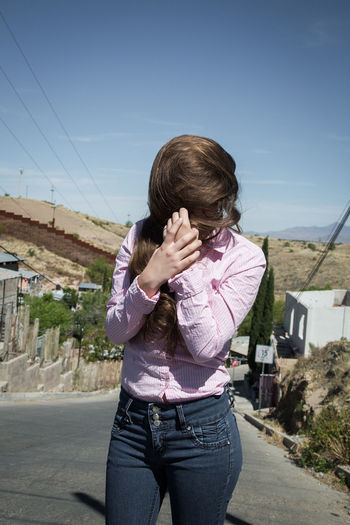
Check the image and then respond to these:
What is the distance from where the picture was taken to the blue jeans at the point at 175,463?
1521 mm

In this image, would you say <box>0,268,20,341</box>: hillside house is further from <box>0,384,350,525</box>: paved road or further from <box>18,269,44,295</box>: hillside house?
<box>0,384,350,525</box>: paved road

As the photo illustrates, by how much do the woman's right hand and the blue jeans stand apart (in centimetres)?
40

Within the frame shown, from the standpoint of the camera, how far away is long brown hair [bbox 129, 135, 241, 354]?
5.25 feet

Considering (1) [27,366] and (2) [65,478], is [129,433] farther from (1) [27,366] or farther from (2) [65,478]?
(1) [27,366]

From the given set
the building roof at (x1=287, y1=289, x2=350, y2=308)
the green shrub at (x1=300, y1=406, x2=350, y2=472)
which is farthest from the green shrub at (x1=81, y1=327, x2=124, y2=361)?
the green shrub at (x1=300, y1=406, x2=350, y2=472)

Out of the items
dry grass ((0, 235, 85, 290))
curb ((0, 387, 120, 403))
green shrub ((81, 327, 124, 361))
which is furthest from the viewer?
dry grass ((0, 235, 85, 290))

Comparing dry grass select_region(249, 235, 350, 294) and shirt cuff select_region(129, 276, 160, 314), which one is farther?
dry grass select_region(249, 235, 350, 294)

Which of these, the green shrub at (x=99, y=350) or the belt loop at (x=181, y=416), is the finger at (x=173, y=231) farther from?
the green shrub at (x=99, y=350)

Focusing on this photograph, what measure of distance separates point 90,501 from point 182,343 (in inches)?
84.8

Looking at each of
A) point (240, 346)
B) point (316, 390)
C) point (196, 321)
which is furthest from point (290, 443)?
point (240, 346)

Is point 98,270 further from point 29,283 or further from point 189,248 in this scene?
point 189,248

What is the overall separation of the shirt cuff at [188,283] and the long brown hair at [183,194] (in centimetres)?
9

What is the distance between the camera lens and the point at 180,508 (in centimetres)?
154

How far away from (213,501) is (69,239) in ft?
146
